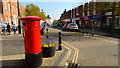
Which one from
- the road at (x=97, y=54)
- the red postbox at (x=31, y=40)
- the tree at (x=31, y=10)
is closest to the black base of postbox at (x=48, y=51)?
the red postbox at (x=31, y=40)

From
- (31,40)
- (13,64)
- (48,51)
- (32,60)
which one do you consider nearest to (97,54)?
(48,51)

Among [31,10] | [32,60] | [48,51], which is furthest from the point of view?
[31,10]

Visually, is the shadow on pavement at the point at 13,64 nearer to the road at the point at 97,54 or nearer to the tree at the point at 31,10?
the road at the point at 97,54

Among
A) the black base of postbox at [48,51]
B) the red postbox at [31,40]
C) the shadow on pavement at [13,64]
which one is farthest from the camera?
the black base of postbox at [48,51]

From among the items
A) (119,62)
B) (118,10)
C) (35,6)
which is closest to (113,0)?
(118,10)

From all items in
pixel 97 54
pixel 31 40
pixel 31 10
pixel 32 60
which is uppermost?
pixel 31 10

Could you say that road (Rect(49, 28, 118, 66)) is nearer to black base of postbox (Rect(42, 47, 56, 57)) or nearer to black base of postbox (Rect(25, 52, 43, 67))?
black base of postbox (Rect(42, 47, 56, 57))

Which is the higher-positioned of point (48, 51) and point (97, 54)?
point (48, 51)

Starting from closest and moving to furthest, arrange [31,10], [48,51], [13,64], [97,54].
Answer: [13,64] → [48,51] → [97,54] → [31,10]

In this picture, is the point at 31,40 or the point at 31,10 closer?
the point at 31,40

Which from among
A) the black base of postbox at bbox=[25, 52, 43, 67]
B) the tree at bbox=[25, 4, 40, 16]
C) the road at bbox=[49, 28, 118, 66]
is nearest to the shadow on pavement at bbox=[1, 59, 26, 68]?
the black base of postbox at bbox=[25, 52, 43, 67]

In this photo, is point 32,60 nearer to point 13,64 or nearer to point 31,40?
point 31,40

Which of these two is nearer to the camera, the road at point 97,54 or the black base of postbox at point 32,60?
the black base of postbox at point 32,60

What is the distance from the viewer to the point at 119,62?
536 centimetres
